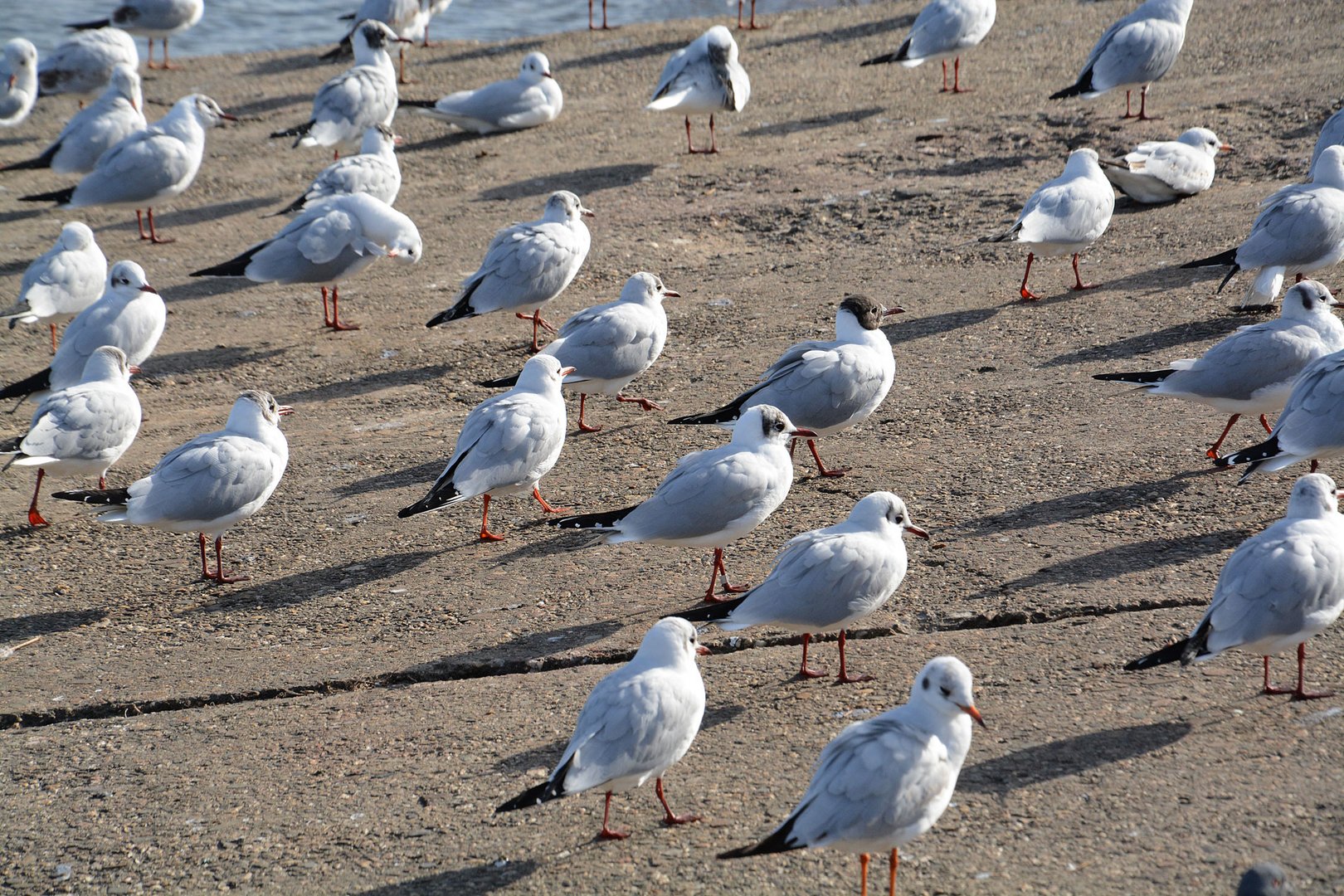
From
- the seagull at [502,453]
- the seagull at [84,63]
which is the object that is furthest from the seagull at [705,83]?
the seagull at [84,63]

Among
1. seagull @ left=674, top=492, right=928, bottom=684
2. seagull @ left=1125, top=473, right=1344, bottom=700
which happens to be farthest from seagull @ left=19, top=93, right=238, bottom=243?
seagull @ left=1125, top=473, right=1344, bottom=700

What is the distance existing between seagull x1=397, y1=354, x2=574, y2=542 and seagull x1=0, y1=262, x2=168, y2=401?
2618 millimetres

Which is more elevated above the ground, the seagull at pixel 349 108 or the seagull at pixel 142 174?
the seagull at pixel 349 108

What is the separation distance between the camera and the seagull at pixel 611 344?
7.11 m

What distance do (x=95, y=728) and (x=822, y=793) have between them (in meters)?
2.83

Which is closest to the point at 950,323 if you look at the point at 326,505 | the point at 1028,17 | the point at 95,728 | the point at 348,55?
the point at 326,505

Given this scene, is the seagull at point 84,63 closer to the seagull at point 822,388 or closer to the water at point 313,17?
the water at point 313,17

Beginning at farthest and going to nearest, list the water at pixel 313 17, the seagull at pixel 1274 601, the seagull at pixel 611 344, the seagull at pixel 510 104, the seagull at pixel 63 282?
1. the water at pixel 313 17
2. the seagull at pixel 510 104
3. the seagull at pixel 63 282
4. the seagull at pixel 611 344
5. the seagull at pixel 1274 601

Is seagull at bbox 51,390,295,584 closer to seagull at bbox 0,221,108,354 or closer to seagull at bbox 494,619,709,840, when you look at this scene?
seagull at bbox 494,619,709,840

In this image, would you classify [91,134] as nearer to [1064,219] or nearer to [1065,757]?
[1064,219]

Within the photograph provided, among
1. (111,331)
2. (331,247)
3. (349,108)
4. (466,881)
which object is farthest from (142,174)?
(466,881)

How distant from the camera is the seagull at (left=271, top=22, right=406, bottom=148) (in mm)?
11305

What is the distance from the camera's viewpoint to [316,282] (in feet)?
29.1

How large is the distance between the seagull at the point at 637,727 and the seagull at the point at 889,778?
45 centimetres
